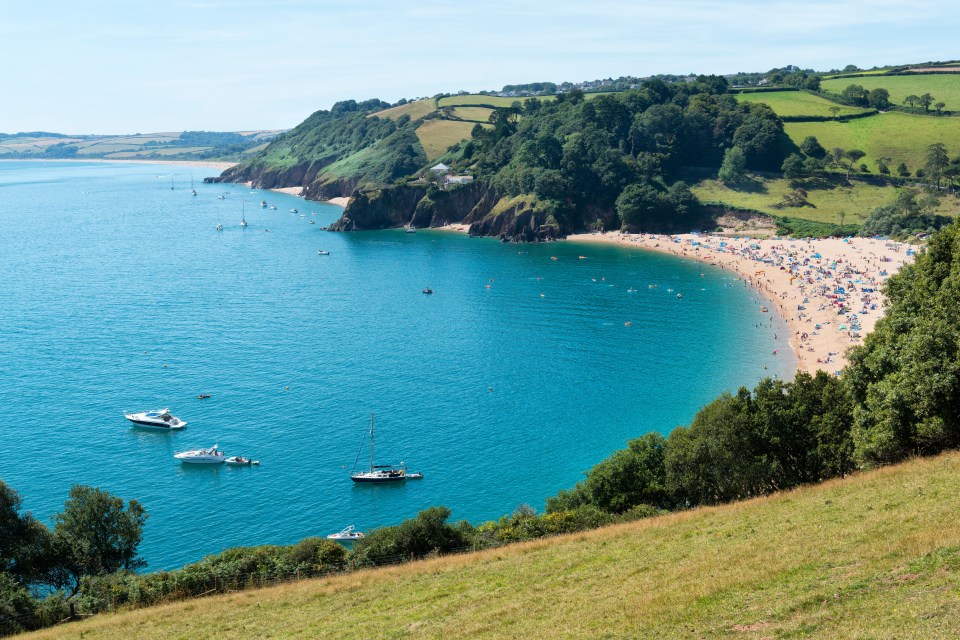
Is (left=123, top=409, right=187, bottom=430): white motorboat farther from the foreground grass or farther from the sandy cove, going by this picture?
the sandy cove

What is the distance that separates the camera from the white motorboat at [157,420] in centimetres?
7825

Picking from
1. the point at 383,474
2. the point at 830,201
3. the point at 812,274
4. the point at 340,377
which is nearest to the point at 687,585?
the point at 383,474

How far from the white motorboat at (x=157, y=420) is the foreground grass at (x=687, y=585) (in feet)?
145

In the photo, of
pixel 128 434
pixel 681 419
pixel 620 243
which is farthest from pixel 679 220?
pixel 128 434

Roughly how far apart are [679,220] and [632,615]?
17706 centimetres

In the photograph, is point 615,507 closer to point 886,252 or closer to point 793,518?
point 793,518

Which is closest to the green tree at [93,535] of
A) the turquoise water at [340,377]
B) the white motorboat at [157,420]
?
the turquoise water at [340,377]

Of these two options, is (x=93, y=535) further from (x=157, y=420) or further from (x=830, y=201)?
(x=830, y=201)

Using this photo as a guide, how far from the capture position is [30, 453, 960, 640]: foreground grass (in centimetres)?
2323

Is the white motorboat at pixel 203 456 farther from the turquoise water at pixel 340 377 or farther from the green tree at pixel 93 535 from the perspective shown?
the green tree at pixel 93 535

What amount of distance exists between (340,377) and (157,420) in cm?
2293

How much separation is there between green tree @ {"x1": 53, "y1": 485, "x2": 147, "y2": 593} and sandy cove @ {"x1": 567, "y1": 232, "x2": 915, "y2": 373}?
3044 inches

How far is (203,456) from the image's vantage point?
71.6 metres

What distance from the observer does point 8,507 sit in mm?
46531
